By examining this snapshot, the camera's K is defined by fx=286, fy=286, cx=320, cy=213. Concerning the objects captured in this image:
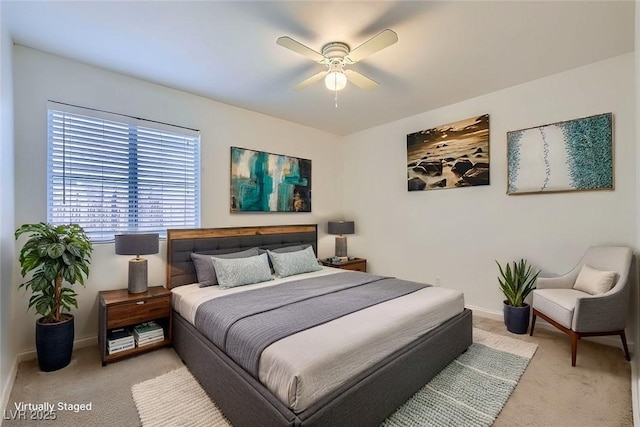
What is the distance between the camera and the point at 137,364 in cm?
258

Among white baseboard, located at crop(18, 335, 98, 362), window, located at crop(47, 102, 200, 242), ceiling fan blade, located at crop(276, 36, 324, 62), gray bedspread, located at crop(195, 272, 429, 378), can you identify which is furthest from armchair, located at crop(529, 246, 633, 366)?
white baseboard, located at crop(18, 335, 98, 362)

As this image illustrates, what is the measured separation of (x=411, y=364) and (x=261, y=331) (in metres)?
1.08

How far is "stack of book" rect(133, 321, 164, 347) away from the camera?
2.76 meters

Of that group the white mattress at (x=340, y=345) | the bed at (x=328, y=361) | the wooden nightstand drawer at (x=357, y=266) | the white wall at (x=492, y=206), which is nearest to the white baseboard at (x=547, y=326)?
the white wall at (x=492, y=206)

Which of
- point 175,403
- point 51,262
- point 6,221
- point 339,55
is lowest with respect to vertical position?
point 175,403

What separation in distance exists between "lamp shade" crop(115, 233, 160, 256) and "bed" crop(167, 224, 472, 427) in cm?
47

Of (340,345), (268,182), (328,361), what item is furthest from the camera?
(268,182)

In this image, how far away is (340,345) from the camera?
1.71 meters

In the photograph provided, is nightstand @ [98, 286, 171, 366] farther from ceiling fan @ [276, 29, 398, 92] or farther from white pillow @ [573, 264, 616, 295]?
white pillow @ [573, 264, 616, 295]

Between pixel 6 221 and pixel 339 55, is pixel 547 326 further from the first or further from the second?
→ pixel 6 221

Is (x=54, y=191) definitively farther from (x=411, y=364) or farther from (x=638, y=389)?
(x=638, y=389)

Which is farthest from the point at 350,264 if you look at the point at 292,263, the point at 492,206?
the point at 492,206

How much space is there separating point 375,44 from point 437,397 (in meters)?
2.61

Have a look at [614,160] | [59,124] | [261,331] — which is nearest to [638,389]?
[614,160]
